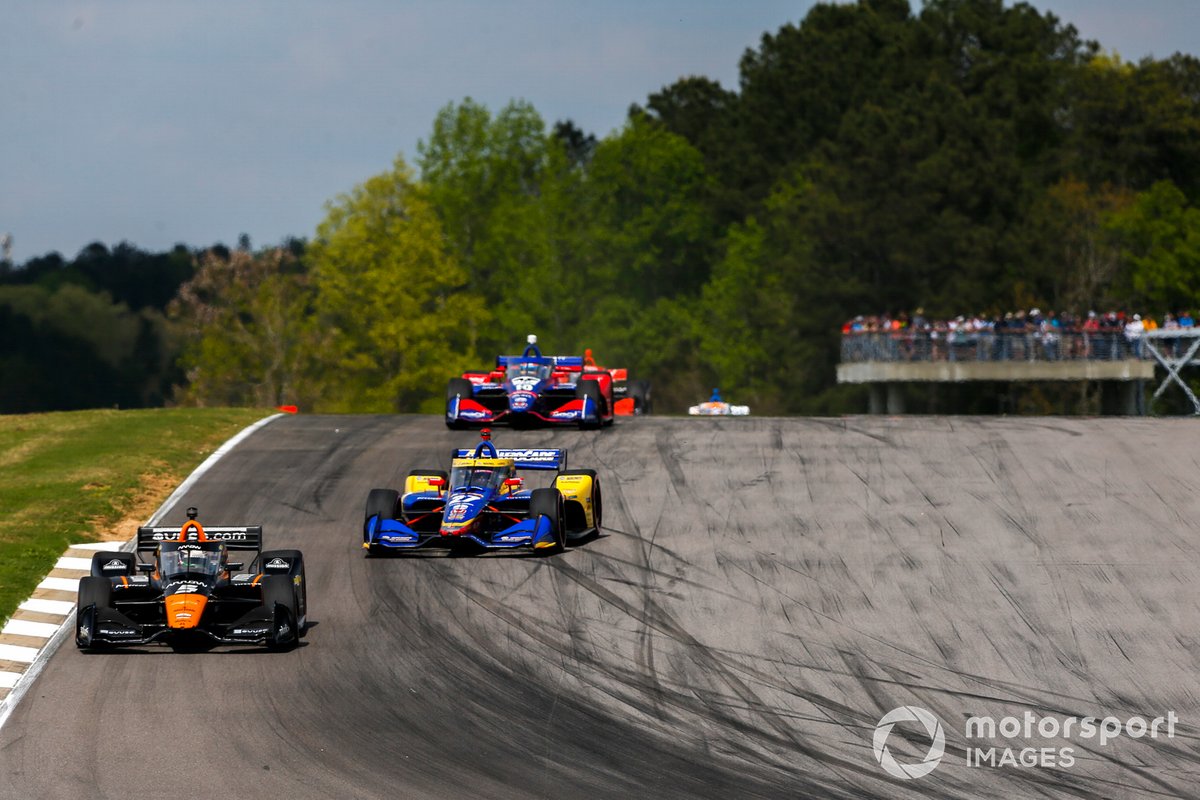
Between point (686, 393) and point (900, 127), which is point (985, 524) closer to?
point (900, 127)

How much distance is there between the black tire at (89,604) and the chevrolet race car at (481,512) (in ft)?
16.8

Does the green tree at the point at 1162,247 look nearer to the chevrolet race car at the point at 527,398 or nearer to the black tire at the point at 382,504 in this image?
the chevrolet race car at the point at 527,398

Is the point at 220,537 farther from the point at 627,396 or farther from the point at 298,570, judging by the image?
the point at 627,396

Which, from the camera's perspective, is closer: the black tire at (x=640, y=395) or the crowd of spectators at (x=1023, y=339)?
the black tire at (x=640, y=395)

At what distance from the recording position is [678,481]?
Answer: 29406 millimetres

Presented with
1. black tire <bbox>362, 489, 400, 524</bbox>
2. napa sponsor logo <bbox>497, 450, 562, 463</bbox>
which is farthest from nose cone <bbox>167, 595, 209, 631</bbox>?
napa sponsor logo <bbox>497, 450, 562, 463</bbox>

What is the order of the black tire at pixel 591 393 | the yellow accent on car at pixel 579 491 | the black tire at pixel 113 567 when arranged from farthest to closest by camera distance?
1. the black tire at pixel 591 393
2. the yellow accent on car at pixel 579 491
3. the black tire at pixel 113 567

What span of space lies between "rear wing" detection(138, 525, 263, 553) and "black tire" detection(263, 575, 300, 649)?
48.3 inches

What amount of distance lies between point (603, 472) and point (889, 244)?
4996cm

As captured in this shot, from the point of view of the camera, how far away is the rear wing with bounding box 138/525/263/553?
20328mm

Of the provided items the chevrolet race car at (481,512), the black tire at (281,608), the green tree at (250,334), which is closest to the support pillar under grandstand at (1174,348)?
the chevrolet race car at (481,512)

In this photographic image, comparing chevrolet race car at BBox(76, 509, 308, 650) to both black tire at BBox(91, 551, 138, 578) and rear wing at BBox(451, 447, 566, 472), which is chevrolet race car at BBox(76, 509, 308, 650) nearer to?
black tire at BBox(91, 551, 138, 578)

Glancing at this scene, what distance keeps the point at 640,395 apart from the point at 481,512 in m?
18.4

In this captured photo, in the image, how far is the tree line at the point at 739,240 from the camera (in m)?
77.1
